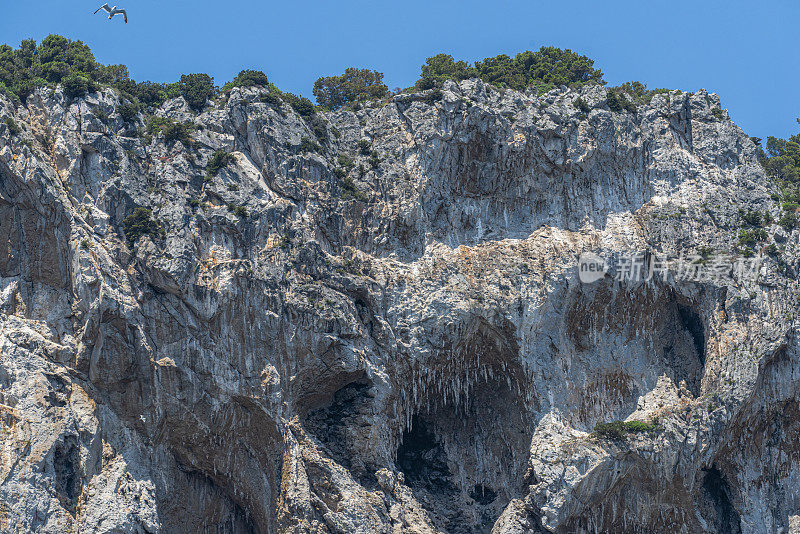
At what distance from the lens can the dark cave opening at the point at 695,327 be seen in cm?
6019

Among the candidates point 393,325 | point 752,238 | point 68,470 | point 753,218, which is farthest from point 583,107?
point 68,470

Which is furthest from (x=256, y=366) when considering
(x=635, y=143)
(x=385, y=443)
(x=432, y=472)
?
(x=635, y=143)

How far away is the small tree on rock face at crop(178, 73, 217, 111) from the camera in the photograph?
203 feet

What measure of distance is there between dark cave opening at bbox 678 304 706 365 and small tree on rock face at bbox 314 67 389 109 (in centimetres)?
2412

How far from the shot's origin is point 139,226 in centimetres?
5412

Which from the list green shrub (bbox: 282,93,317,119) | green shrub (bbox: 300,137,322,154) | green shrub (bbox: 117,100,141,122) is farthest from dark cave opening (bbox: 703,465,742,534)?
green shrub (bbox: 117,100,141,122)

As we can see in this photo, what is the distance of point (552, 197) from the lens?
6216 centimetres

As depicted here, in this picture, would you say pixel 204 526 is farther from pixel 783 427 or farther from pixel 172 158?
pixel 783 427

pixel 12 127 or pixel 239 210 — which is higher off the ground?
pixel 12 127

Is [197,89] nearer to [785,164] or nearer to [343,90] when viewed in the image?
[343,90]

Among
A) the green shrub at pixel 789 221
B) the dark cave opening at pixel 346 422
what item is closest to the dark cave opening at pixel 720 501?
the green shrub at pixel 789 221

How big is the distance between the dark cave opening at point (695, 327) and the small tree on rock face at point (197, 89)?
93.5ft

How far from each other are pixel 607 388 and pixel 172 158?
84.5ft

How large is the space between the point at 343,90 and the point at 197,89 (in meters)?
13.0
